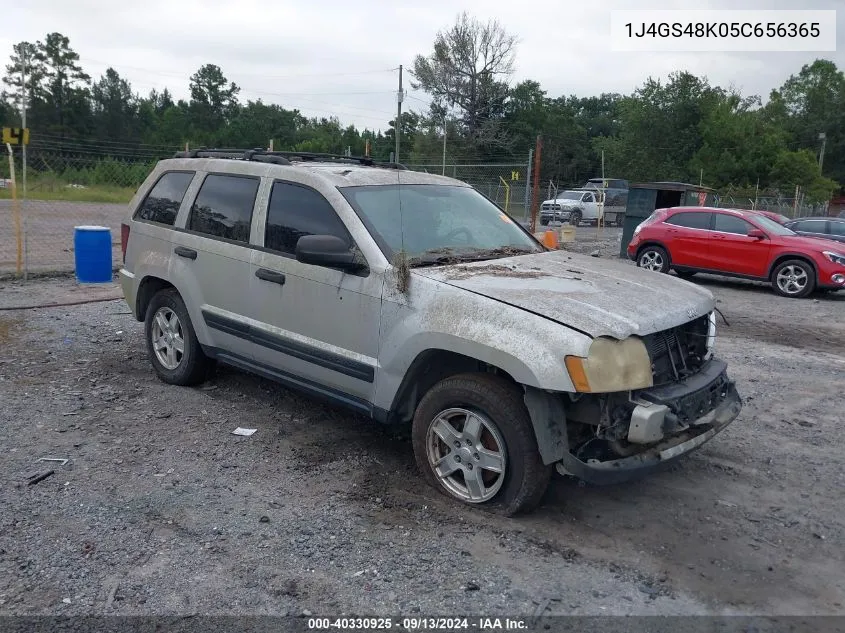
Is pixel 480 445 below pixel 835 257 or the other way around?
below

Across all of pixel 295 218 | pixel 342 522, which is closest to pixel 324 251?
pixel 295 218

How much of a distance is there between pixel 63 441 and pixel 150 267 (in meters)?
1.67

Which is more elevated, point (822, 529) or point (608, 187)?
point (608, 187)

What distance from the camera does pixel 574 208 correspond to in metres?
30.6

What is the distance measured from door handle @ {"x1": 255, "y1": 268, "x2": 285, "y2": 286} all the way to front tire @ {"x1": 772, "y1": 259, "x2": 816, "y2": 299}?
35.3ft

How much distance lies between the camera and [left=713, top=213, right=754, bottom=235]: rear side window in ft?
43.6

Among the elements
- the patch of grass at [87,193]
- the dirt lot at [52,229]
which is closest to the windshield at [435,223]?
the dirt lot at [52,229]

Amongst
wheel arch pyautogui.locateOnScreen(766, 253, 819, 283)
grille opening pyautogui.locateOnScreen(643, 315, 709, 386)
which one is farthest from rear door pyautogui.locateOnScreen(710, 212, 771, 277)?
grille opening pyautogui.locateOnScreen(643, 315, 709, 386)

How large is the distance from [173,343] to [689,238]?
10756 millimetres

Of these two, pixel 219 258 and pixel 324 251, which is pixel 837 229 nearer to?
pixel 219 258

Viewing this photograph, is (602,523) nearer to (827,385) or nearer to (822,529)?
(822,529)

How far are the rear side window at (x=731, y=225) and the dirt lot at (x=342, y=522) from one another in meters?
7.86

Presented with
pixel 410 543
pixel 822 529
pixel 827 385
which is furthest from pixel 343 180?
pixel 827 385

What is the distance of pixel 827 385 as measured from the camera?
689cm
